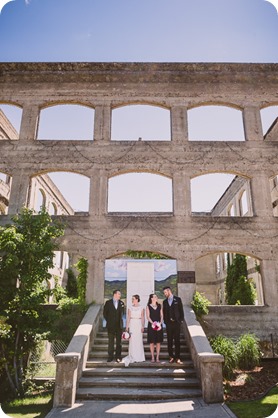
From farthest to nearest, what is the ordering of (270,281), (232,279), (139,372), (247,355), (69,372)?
(232,279) → (270,281) → (247,355) → (139,372) → (69,372)

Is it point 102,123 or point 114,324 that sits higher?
point 102,123

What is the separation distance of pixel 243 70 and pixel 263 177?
6029 millimetres

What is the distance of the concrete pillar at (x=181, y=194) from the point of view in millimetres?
14579

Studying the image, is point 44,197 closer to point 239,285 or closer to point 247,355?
point 239,285

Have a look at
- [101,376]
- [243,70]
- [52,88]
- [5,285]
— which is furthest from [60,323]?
[243,70]

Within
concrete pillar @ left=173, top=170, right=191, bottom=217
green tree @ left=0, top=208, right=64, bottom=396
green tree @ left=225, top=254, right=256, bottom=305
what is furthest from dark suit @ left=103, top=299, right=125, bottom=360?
green tree @ left=225, top=254, right=256, bottom=305

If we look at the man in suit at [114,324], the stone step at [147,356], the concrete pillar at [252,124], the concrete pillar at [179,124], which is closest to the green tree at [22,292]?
the stone step at [147,356]

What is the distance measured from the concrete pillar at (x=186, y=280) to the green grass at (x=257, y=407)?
588cm

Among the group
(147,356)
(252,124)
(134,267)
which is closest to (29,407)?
(147,356)

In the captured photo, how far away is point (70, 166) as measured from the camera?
15250 mm

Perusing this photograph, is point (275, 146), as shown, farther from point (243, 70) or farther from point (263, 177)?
point (243, 70)

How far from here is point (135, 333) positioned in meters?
9.23

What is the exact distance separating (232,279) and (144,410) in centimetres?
1489

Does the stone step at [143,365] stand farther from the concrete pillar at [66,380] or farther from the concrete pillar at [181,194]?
the concrete pillar at [181,194]
